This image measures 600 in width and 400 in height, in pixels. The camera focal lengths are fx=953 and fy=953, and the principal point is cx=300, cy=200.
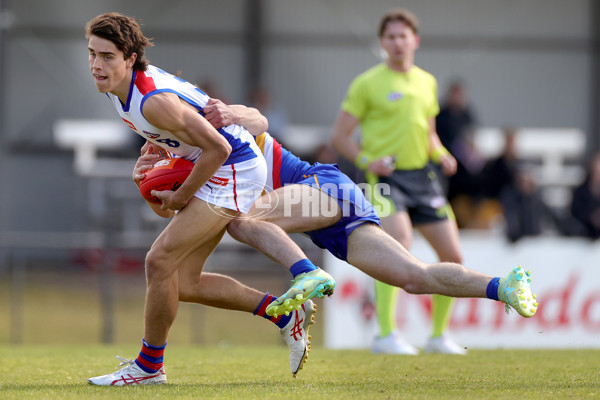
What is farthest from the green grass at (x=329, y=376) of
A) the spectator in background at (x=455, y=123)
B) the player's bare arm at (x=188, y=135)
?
the spectator in background at (x=455, y=123)

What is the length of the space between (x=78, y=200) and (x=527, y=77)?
9715 mm

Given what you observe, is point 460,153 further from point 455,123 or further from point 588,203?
point 588,203

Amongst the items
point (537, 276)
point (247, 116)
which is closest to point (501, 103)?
point (537, 276)

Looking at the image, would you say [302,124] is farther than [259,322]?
Yes

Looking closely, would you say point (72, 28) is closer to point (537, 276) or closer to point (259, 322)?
point (259, 322)

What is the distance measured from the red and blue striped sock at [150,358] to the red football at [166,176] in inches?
32.2

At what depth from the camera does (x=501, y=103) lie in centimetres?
2022

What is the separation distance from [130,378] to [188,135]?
141 centimetres

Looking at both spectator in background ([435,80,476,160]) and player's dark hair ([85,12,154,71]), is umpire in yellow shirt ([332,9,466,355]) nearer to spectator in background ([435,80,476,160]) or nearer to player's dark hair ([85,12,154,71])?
player's dark hair ([85,12,154,71])

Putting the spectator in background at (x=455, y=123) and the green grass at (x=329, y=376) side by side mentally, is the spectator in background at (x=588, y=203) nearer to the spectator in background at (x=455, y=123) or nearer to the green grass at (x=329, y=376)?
the spectator in background at (x=455, y=123)

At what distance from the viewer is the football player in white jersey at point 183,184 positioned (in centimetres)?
494

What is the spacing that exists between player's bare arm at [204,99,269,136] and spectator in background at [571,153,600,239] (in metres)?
7.60

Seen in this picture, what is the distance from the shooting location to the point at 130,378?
5.30 metres

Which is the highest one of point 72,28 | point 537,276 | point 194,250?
point 72,28
